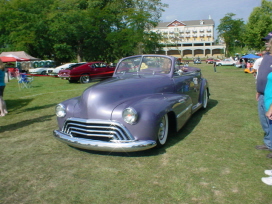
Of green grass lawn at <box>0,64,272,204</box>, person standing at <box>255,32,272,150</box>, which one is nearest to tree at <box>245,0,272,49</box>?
green grass lawn at <box>0,64,272,204</box>

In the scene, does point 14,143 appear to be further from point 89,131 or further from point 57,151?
point 89,131

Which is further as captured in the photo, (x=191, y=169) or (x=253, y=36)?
(x=253, y=36)

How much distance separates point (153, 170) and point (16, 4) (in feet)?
145

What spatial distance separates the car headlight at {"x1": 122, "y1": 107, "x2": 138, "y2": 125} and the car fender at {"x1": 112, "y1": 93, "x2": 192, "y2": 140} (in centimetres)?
5

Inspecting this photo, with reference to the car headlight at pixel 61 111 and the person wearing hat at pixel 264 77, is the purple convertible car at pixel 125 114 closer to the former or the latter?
the car headlight at pixel 61 111

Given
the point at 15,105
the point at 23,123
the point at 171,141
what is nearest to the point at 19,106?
the point at 15,105

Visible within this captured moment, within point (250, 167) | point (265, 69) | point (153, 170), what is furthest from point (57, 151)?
point (265, 69)

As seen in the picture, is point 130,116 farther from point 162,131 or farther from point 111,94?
point 162,131

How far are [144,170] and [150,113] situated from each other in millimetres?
857

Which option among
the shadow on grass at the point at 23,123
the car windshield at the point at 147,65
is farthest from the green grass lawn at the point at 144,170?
the car windshield at the point at 147,65

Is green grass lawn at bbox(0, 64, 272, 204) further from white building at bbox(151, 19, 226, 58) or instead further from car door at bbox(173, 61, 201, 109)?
white building at bbox(151, 19, 226, 58)

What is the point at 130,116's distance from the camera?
150 inches

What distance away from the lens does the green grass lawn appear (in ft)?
9.40

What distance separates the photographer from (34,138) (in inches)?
199
